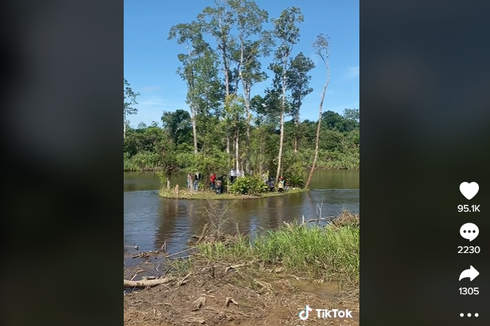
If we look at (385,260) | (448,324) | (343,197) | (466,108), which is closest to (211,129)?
(343,197)

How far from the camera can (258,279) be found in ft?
6.97

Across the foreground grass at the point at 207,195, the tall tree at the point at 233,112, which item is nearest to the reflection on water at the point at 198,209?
the foreground grass at the point at 207,195

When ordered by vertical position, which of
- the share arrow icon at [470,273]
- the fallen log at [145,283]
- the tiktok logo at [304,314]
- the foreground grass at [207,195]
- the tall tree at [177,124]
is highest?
the tall tree at [177,124]

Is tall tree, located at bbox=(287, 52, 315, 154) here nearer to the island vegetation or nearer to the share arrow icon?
the island vegetation

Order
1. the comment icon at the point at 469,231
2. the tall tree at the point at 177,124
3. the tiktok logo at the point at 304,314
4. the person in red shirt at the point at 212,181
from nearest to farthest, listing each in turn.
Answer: the comment icon at the point at 469,231 < the tiktok logo at the point at 304,314 < the tall tree at the point at 177,124 < the person in red shirt at the point at 212,181

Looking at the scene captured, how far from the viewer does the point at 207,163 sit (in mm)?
2285

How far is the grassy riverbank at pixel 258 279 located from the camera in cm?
198

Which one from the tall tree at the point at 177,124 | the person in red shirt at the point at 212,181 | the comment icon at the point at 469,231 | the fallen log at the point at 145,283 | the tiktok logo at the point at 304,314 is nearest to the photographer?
the comment icon at the point at 469,231

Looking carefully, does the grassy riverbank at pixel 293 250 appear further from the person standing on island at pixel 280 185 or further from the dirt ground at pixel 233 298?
the person standing on island at pixel 280 185

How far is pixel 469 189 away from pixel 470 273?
18.0 inches

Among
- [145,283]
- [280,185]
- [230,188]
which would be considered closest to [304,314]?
[280,185]

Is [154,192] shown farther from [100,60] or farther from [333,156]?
[333,156]

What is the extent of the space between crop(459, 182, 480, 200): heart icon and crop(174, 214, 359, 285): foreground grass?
0.70 metres

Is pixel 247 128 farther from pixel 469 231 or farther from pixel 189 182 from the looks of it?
pixel 469 231
